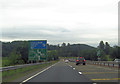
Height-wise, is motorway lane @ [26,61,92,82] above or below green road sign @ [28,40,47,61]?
below

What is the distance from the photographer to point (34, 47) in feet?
115

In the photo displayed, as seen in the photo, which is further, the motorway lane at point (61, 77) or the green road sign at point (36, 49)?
the green road sign at point (36, 49)

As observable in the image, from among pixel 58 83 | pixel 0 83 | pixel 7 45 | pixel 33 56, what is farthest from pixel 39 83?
pixel 7 45

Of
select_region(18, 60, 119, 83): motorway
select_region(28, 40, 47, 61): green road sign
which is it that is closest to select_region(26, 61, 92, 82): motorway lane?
select_region(18, 60, 119, 83): motorway

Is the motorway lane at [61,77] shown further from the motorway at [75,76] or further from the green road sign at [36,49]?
the green road sign at [36,49]

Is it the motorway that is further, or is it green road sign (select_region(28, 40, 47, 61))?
green road sign (select_region(28, 40, 47, 61))

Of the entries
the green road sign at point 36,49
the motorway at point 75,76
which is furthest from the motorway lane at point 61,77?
the green road sign at point 36,49

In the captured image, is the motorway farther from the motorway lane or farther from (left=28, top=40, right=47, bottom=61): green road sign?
(left=28, top=40, right=47, bottom=61): green road sign

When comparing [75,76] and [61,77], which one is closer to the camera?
[61,77]

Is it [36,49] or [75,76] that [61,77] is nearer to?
[75,76]

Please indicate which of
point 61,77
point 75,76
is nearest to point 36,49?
point 75,76

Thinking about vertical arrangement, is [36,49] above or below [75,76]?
above

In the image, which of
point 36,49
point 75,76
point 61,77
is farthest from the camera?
point 36,49

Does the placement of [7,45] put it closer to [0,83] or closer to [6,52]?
[6,52]
